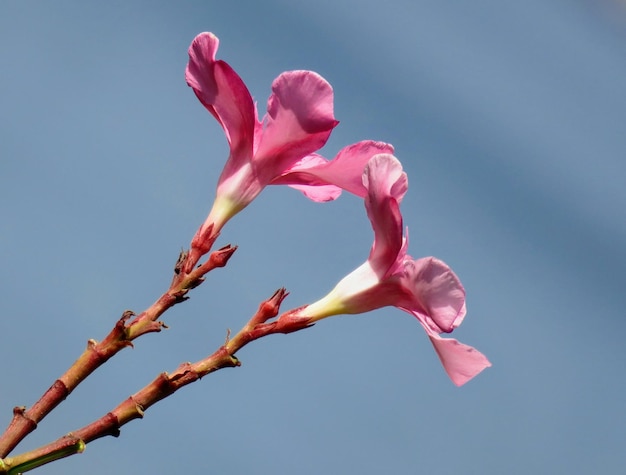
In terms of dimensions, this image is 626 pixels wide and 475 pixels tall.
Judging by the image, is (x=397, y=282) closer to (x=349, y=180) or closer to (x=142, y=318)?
(x=349, y=180)

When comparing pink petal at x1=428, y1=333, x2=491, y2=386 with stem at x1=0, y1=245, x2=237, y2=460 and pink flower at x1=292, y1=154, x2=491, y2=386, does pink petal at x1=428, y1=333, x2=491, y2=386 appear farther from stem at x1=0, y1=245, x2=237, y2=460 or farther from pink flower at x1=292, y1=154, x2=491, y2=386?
stem at x1=0, y1=245, x2=237, y2=460

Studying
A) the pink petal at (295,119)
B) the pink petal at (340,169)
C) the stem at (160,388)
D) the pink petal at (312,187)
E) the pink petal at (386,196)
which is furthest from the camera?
the pink petal at (312,187)

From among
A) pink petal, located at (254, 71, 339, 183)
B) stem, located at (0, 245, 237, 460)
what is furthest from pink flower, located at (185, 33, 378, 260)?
stem, located at (0, 245, 237, 460)

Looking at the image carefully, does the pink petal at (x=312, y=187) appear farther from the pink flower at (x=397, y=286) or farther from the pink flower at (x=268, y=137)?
the pink flower at (x=397, y=286)

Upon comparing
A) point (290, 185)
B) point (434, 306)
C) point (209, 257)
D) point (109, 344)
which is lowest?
point (434, 306)

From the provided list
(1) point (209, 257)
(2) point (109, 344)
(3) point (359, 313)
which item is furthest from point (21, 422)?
(3) point (359, 313)

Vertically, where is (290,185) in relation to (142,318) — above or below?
above

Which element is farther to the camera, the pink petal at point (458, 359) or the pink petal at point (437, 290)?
the pink petal at point (458, 359)

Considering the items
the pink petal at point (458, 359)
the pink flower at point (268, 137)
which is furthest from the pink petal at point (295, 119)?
the pink petal at point (458, 359)
